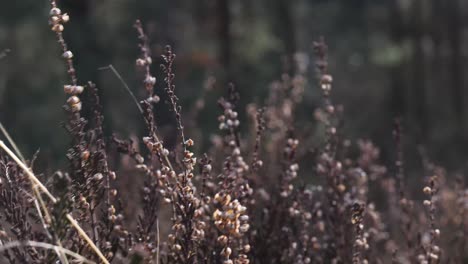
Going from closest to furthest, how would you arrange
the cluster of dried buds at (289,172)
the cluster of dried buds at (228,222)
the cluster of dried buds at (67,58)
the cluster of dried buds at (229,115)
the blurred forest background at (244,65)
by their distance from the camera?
the cluster of dried buds at (228,222), the cluster of dried buds at (67,58), the cluster of dried buds at (229,115), the cluster of dried buds at (289,172), the blurred forest background at (244,65)

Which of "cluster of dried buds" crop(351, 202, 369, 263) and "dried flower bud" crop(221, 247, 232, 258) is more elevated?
"cluster of dried buds" crop(351, 202, 369, 263)

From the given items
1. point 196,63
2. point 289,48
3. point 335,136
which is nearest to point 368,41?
point 196,63

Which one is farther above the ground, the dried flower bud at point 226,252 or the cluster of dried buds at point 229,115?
the cluster of dried buds at point 229,115

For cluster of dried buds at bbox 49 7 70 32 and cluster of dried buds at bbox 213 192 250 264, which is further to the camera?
cluster of dried buds at bbox 49 7 70 32

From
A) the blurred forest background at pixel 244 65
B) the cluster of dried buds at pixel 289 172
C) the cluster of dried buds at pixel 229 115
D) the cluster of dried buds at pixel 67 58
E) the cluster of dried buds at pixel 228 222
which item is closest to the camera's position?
the cluster of dried buds at pixel 228 222

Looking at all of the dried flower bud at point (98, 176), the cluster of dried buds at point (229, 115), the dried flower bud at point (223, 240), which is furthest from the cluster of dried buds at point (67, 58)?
the dried flower bud at point (223, 240)

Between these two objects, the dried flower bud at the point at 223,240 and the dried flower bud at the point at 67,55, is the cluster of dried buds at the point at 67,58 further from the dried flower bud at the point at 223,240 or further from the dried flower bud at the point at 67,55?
the dried flower bud at the point at 223,240

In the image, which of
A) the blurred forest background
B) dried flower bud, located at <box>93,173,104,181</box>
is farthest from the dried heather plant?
the blurred forest background

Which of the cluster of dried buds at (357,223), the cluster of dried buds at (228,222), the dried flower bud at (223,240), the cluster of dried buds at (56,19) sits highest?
the cluster of dried buds at (357,223)

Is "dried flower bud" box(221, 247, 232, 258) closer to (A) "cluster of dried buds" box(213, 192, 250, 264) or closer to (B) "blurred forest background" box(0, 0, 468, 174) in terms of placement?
(A) "cluster of dried buds" box(213, 192, 250, 264)

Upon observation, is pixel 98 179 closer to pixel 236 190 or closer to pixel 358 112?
pixel 236 190

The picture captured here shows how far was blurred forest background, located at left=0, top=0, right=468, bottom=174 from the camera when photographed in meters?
11.8

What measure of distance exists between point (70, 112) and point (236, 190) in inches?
24.9

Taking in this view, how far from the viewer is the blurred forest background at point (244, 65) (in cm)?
1184
